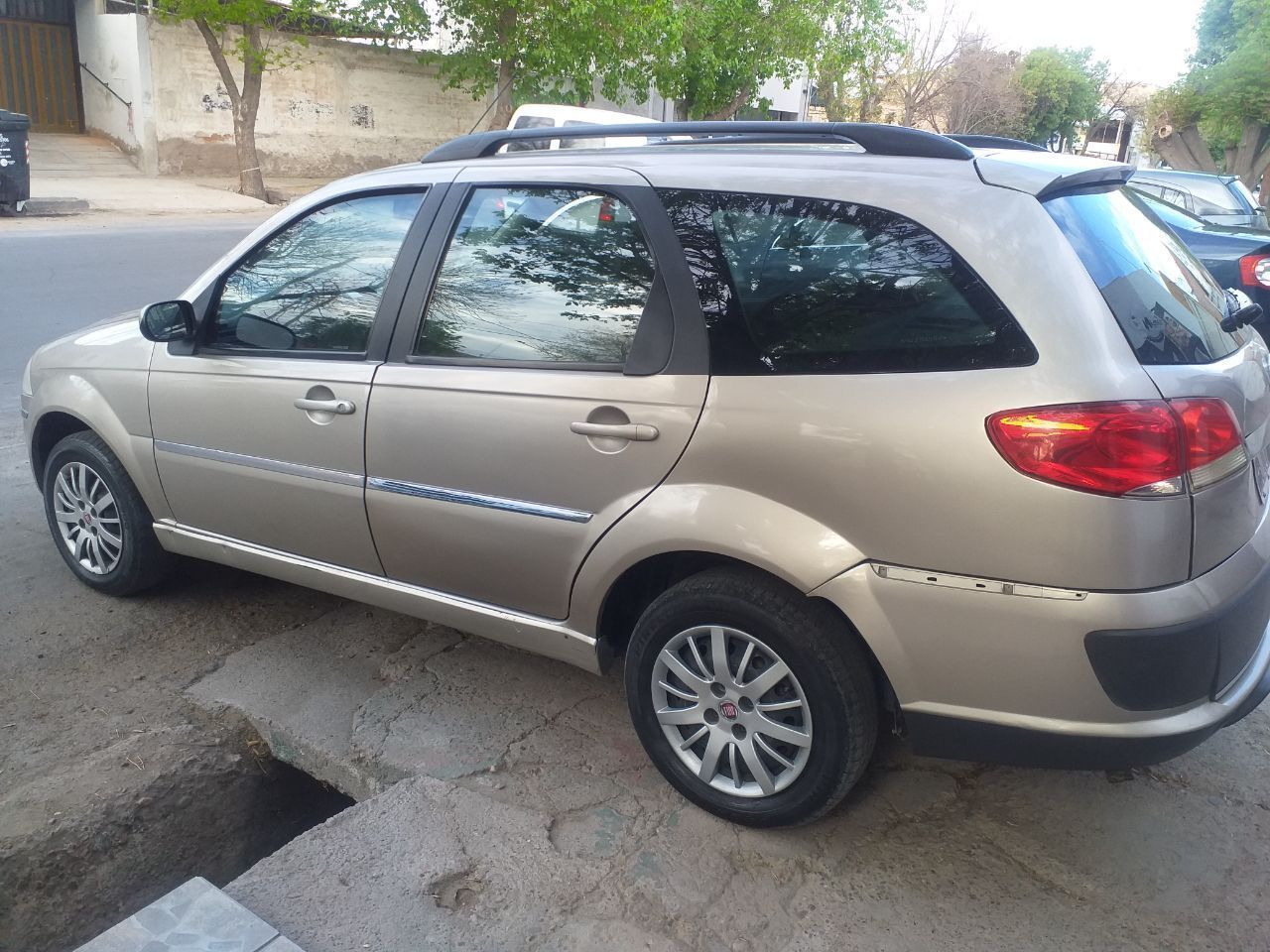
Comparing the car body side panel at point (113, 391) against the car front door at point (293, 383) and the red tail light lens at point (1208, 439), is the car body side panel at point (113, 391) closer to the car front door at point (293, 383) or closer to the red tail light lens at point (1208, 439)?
the car front door at point (293, 383)

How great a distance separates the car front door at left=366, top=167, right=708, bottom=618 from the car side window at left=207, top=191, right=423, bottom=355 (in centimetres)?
23

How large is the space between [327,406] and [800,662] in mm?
1685

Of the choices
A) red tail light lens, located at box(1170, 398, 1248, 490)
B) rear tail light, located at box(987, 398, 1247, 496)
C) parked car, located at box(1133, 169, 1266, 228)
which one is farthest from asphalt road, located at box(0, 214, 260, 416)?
parked car, located at box(1133, 169, 1266, 228)

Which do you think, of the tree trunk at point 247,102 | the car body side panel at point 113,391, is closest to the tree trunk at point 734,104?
the tree trunk at point 247,102

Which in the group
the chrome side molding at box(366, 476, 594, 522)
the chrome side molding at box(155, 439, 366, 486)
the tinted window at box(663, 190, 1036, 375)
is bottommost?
the chrome side molding at box(155, 439, 366, 486)

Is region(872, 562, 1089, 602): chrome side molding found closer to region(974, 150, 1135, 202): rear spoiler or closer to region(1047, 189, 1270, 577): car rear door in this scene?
region(1047, 189, 1270, 577): car rear door

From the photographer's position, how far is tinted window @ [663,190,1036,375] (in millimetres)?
2461

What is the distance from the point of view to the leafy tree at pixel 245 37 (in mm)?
18641

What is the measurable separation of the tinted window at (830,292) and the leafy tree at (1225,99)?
97.2 feet

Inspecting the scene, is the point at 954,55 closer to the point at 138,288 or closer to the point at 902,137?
the point at 138,288

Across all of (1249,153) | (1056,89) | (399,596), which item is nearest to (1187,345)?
(399,596)

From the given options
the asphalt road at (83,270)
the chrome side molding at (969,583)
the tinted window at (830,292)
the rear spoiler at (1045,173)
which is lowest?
the asphalt road at (83,270)

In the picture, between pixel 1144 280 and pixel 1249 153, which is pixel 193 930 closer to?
pixel 1144 280

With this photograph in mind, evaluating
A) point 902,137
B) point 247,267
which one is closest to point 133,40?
point 247,267
